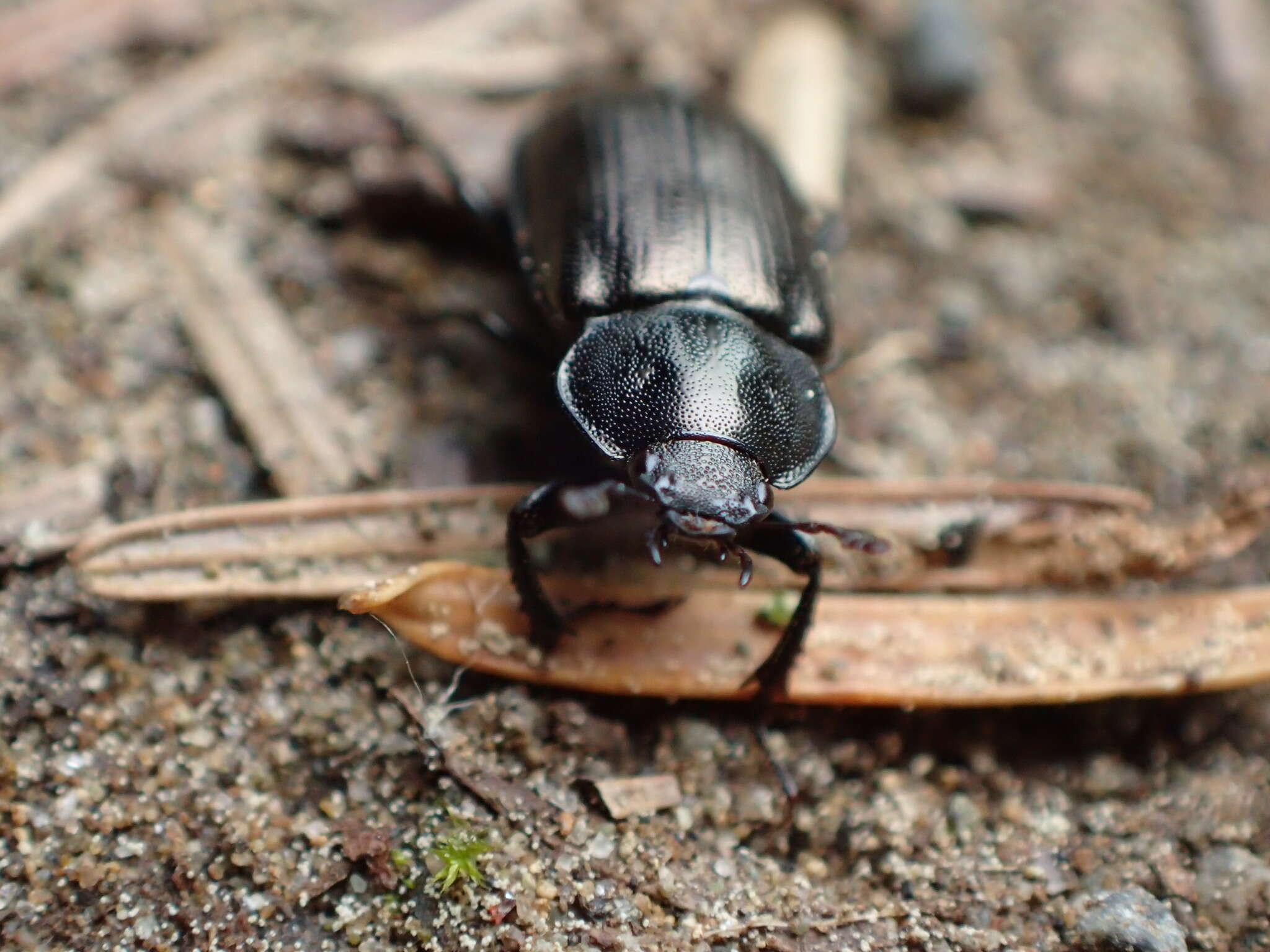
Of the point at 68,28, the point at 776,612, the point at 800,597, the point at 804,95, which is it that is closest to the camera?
the point at 800,597

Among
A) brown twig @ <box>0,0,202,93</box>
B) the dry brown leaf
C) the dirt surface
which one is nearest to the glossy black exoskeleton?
the dry brown leaf

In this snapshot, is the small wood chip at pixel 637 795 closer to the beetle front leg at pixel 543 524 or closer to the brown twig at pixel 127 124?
the beetle front leg at pixel 543 524

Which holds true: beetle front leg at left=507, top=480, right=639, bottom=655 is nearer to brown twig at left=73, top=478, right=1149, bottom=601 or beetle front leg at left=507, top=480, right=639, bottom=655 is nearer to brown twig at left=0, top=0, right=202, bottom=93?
brown twig at left=73, top=478, right=1149, bottom=601

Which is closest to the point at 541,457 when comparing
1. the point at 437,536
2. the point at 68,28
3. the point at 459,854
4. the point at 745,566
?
the point at 437,536

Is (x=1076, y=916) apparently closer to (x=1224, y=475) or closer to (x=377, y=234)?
(x=1224, y=475)

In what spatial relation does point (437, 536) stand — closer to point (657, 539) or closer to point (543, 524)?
point (543, 524)

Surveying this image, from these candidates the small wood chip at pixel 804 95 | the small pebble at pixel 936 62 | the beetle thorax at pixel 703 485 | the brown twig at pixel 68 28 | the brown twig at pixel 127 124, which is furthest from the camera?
the small pebble at pixel 936 62

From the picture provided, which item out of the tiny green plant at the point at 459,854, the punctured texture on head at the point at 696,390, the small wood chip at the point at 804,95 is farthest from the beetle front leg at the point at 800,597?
the small wood chip at the point at 804,95
